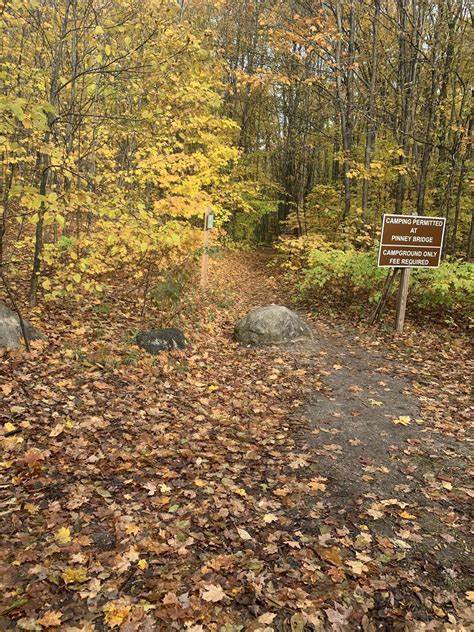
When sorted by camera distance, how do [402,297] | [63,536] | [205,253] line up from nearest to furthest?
[63,536] → [402,297] → [205,253]

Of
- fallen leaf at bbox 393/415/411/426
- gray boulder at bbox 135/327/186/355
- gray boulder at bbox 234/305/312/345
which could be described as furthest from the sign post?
gray boulder at bbox 135/327/186/355

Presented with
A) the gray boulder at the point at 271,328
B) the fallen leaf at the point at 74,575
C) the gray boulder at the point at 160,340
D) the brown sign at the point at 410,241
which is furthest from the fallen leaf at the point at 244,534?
the brown sign at the point at 410,241

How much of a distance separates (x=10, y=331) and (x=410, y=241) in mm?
7841

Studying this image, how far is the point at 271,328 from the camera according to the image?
31.1 feet

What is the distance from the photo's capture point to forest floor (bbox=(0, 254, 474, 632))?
3.29 meters

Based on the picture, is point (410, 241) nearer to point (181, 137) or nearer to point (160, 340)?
point (160, 340)

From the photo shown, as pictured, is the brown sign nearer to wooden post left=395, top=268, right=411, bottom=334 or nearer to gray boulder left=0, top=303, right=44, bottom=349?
wooden post left=395, top=268, right=411, bottom=334

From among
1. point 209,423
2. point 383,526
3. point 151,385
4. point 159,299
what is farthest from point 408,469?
point 159,299

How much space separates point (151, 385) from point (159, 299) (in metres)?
2.98

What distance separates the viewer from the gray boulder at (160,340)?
7.95 meters

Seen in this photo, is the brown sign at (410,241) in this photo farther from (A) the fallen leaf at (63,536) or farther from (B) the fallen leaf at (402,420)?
(A) the fallen leaf at (63,536)

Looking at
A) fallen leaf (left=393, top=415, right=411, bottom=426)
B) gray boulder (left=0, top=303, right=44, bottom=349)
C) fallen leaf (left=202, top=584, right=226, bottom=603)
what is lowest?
fallen leaf (left=202, top=584, right=226, bottom=603)

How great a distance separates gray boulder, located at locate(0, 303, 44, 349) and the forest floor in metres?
0.24

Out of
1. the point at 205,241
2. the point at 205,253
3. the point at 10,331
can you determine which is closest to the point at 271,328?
the point at 205,253
